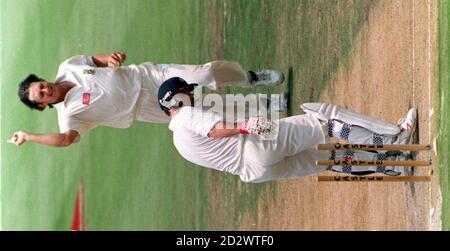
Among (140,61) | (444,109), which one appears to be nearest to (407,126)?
(444,109)

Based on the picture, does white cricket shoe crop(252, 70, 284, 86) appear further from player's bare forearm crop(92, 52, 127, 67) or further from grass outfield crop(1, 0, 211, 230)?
grass outfield crop(1, 0, 211, 230)

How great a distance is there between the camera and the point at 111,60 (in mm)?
7020

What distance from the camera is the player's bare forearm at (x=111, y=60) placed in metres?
7.00

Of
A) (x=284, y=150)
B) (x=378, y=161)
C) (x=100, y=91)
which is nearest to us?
(x=378, y=161)

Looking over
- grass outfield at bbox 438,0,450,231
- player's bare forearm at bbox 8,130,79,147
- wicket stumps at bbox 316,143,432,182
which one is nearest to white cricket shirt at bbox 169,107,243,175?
wicket stumps at bbox 316,143,432,182

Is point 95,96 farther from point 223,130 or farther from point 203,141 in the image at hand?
point 223,130

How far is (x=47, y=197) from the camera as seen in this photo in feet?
50.4

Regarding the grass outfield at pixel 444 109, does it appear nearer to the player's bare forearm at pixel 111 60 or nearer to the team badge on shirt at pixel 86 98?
the player's bare forearm at pixel 111 60

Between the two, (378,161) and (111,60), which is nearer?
(378,161)

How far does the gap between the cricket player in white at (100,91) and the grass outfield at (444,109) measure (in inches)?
93.5

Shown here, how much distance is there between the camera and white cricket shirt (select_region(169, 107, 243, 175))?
17.0 feet

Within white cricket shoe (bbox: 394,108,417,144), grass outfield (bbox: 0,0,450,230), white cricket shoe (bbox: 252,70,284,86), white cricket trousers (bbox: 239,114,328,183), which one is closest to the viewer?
white cricket trousers (bbox: 239,114,328,183)

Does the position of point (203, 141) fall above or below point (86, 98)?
below

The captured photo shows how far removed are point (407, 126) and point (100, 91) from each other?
284cm
